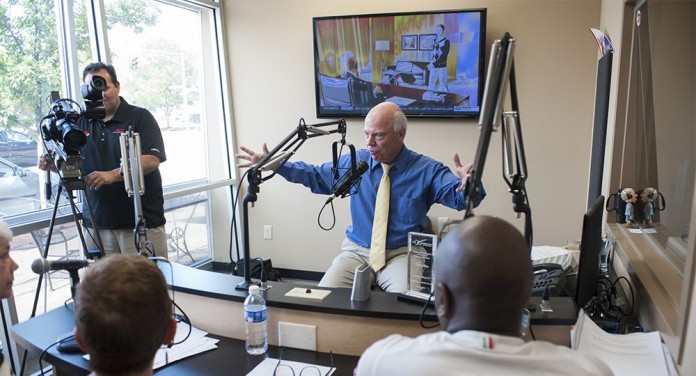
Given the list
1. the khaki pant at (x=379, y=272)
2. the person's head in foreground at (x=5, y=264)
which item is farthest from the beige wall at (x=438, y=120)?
the person's head in foreground at (x=5, y=264)

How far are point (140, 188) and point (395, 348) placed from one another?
4.04 ft

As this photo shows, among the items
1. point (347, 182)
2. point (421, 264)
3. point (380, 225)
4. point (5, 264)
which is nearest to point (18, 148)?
point (5, 264)

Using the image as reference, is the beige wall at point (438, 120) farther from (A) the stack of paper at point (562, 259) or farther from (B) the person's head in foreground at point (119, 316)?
(B) the person's head in foreground at point (119, 316)

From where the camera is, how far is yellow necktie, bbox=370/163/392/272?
7.81 ft

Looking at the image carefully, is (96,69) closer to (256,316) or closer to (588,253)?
(256,316)

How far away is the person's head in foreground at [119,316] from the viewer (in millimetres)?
877

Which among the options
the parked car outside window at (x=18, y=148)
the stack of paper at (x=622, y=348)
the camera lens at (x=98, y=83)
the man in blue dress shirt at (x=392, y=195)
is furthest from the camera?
the parked car outside window at (x=18, y=148)

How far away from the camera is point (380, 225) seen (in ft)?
7.98

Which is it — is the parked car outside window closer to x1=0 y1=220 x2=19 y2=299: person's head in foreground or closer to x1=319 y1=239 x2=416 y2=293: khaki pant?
x1=0 y1=220 x2=19 y2=299: person's head in foreground

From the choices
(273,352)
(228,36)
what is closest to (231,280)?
(273,352)

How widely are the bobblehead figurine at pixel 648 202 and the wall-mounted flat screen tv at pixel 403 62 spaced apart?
145 cm

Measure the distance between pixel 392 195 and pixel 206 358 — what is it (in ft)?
4.34

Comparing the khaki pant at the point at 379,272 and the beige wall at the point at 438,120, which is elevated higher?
the beige wall at the point at 438,120

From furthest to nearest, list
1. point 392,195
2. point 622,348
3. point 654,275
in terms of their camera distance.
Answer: point 392,195 < point 654,275 < point 622,348
